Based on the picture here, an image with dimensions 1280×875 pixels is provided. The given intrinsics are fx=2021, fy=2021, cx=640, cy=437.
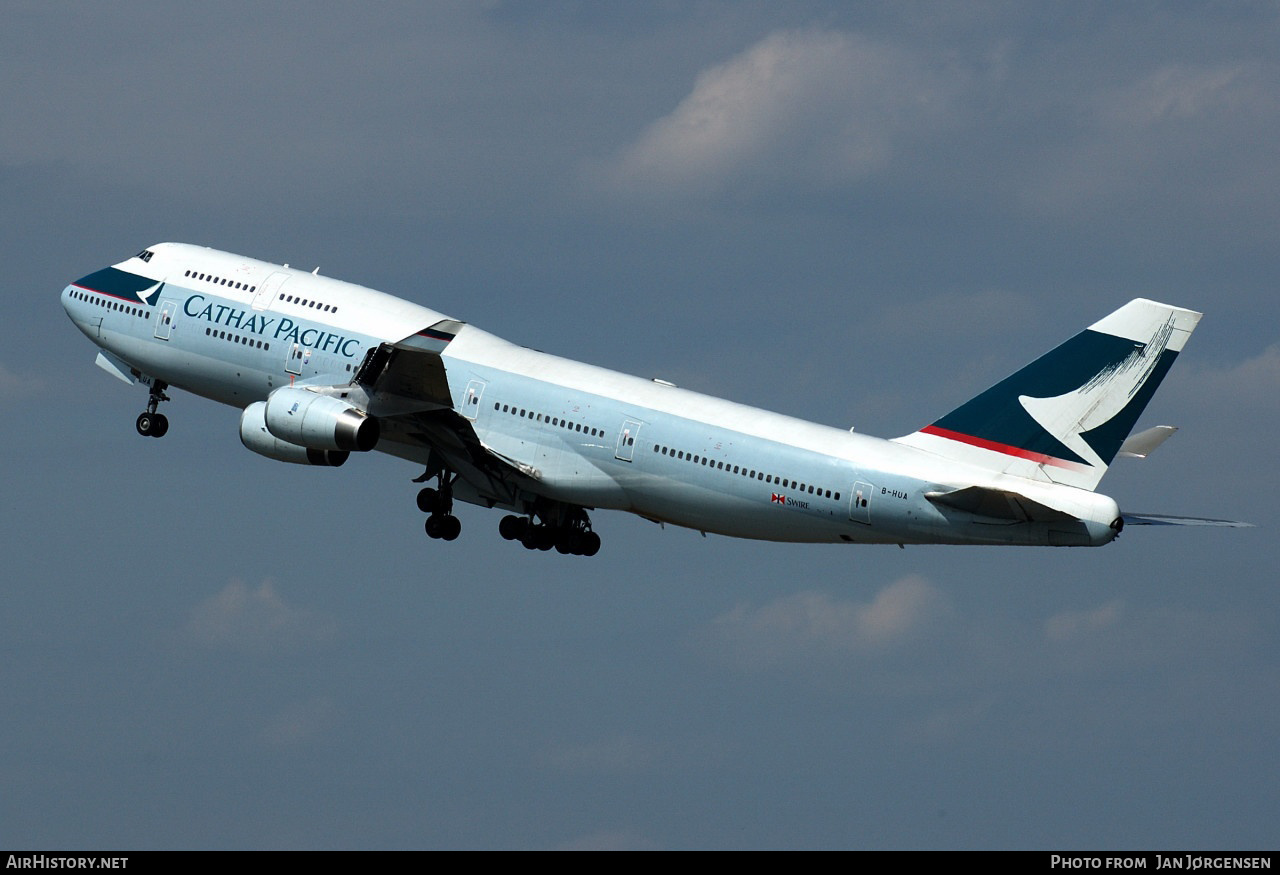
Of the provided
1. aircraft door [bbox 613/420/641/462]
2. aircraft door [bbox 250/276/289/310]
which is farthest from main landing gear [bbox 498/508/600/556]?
aircraft door [bbox 250/276/289/310]

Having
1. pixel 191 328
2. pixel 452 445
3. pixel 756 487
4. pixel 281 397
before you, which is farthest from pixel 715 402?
pixel 191 328

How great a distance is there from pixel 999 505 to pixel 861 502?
3.82 metres

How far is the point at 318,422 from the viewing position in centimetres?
5516

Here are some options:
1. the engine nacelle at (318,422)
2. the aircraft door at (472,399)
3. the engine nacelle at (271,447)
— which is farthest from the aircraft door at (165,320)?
the aircraft door at (472,399)

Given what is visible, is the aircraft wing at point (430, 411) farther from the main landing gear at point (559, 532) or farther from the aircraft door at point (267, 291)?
the aircraft door at point (267, 291)

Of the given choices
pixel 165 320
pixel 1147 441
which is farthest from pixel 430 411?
pixel 1147 441

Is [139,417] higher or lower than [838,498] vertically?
higher

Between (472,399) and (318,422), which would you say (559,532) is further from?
(318,422)

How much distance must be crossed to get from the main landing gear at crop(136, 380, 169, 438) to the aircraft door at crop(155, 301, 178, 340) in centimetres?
277

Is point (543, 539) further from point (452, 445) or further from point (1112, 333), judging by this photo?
point (1112, 333)

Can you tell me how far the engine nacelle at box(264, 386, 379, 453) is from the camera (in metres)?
55.1

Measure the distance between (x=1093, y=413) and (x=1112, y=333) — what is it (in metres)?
2.10

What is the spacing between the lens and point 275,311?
Answer: 2371 inches

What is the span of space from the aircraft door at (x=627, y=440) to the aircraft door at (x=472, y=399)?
4.75 metres
